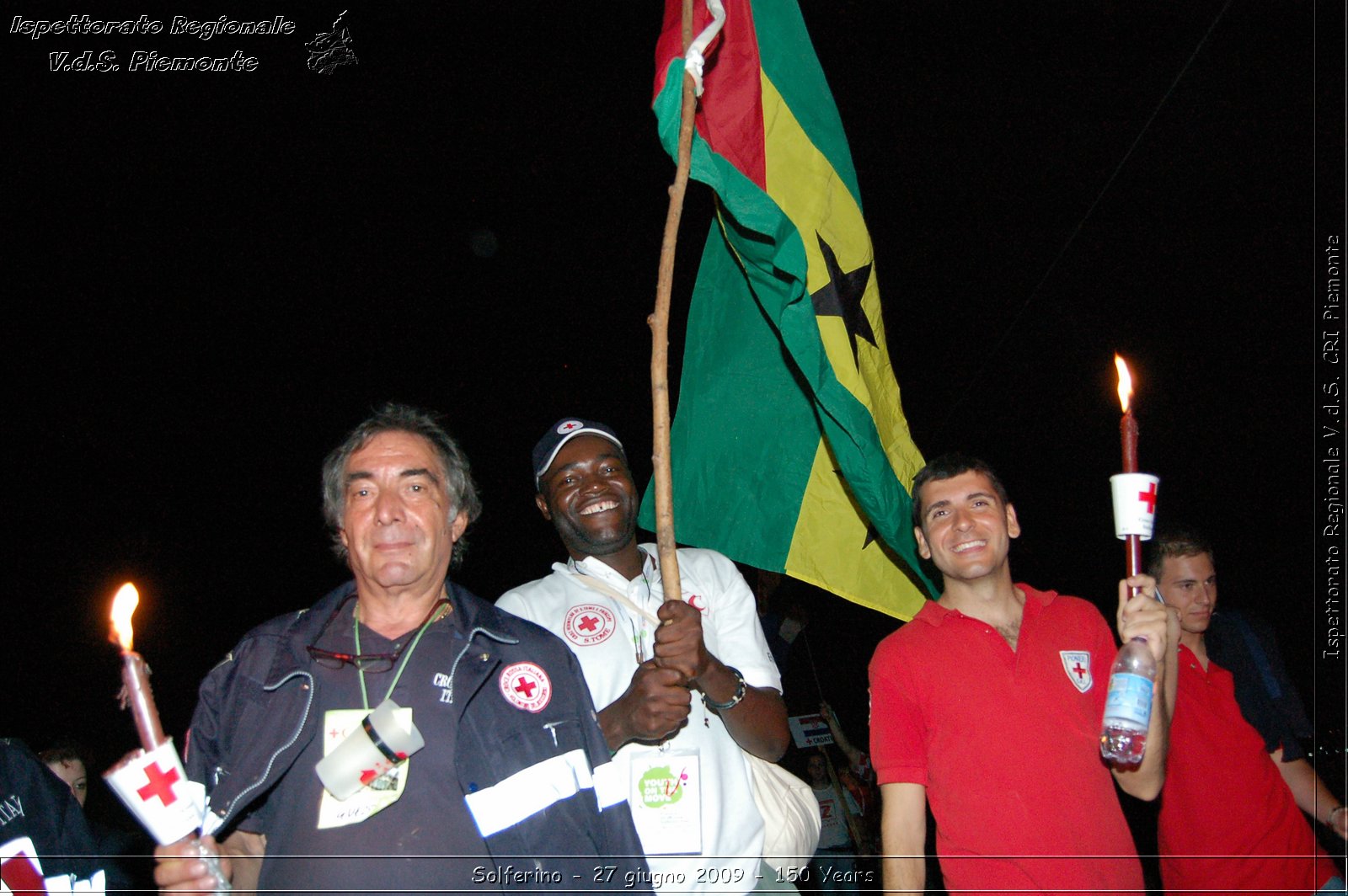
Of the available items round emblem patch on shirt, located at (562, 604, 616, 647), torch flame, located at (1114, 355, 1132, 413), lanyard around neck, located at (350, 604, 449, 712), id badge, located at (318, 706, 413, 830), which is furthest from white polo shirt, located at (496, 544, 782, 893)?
torch flame, located at (1114, 355, 1132, 413)

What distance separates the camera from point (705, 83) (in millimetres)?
3750

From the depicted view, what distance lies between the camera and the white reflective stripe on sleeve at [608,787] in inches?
97.7

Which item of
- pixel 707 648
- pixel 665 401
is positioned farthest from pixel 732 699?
pixel 665 401

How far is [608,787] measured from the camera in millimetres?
2496

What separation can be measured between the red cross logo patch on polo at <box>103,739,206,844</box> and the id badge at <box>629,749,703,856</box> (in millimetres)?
1305

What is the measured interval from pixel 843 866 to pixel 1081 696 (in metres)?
5.64

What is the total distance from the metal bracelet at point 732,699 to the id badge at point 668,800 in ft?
0.52

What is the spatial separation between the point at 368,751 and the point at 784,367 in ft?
7.59

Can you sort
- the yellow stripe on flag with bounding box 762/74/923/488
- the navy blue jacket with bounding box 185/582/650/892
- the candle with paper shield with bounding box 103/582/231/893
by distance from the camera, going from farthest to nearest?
1. the yellow stripe on flag with bounding box 762/74/923/488
2. the navy blue jacket with bounding box 185/582/650/892
3. the candle with paper shield with bounding box 103/582/231/893

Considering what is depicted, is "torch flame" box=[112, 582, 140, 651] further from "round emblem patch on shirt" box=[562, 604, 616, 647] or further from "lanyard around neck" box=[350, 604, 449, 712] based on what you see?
"round emblem patch on shirt" box=[562, 604, 616, 647]

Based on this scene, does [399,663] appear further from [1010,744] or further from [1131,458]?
[1131,458]

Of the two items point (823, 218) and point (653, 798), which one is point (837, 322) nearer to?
point (823, 218)

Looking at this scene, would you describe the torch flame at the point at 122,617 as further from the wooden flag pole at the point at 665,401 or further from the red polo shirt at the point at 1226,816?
the red polo shirt at the point at 1226,816

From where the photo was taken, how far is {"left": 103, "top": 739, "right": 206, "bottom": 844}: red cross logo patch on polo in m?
1.79
